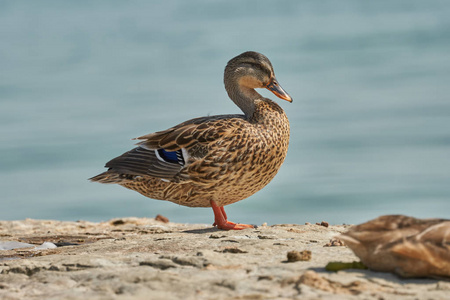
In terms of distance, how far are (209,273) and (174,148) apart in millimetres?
3531

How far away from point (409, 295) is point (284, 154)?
438 cm

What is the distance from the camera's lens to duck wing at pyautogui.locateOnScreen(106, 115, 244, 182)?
24.4 ft

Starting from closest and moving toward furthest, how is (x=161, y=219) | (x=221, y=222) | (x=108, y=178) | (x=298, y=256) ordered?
(x=298, y=256) → (x=221, y=222) → (x=108, y=178) → (x=161, y=219)

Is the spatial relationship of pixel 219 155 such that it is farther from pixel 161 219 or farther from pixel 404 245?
pixel 161 219

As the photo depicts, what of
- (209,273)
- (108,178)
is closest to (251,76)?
(108,178)

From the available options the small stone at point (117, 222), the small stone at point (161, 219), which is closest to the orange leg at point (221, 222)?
the small stone at point (117, 222)

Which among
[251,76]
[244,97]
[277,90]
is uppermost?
[251,76]

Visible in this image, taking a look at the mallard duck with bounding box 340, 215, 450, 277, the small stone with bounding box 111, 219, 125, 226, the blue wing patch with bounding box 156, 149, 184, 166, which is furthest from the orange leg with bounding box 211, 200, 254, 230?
the small stone with bounding box 111, 219, 125, 226

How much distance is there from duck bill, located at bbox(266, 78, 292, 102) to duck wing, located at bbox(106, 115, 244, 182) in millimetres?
673

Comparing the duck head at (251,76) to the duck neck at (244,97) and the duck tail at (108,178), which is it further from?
the duck tail at (108,178)

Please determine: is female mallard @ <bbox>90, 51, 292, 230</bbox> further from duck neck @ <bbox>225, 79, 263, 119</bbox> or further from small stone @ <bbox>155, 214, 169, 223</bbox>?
small stone @ <bbox>155, 214, 169, 223</bbox>

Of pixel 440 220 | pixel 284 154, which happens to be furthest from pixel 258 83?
pixel 440 220

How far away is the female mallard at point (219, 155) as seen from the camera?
7320mm

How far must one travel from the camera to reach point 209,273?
14.0 feet
